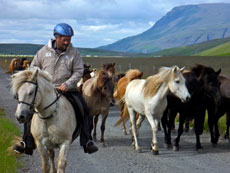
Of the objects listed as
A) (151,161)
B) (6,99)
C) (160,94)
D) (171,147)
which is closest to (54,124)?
(151,161)

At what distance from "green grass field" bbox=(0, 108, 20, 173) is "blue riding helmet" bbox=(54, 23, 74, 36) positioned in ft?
8.83

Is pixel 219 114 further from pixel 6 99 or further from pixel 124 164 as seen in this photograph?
pixel 6 99

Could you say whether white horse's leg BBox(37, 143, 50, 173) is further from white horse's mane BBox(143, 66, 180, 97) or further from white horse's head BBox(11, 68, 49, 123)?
white horse's mane BBox(143, 66, 180, 97)

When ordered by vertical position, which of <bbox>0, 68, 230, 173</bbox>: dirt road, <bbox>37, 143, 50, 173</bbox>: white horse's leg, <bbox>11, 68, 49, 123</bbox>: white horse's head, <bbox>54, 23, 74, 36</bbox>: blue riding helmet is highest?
<bbox>54, 23, 74, 36</bbox>: blue riding helmet

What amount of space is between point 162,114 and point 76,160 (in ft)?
8.44

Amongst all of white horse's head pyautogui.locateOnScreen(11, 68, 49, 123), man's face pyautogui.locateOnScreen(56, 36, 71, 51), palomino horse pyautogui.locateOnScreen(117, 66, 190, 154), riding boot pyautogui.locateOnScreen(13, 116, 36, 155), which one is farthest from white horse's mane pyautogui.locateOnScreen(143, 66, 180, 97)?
white horse's head pyautogui.locateOnScreen(11, 68, 49, 123)

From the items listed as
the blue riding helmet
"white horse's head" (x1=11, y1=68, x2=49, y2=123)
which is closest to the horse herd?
"white horse's head" (x1=11, y1=68, x2=49, y2=123)

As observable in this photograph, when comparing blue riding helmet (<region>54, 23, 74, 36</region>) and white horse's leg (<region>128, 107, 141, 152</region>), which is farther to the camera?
white horse's leg (<region>128, 107, 141, 152</region>)

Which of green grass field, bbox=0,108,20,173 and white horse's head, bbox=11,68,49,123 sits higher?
white horse's head, bbox=11,68,49,123

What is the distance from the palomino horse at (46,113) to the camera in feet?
18.5

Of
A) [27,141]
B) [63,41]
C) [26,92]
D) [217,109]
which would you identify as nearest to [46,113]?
[26,92]

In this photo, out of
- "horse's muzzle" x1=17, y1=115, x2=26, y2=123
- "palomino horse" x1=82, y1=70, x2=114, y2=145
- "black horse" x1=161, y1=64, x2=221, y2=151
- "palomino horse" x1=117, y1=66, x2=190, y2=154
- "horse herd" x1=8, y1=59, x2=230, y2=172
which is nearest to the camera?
"horse's muzzle" x1=17, y1=115, x2=26, y2=123

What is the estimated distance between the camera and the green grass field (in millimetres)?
7583

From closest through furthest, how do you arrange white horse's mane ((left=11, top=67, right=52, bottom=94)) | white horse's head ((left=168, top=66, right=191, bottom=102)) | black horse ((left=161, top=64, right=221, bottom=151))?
white horse's mane ((left=11, top=67, right=52, bottom=94))
white horse's head ((left=168, top=66, right=191, bottom=102))
black horse ((left=161, top=64, right=221, bottom=151))
